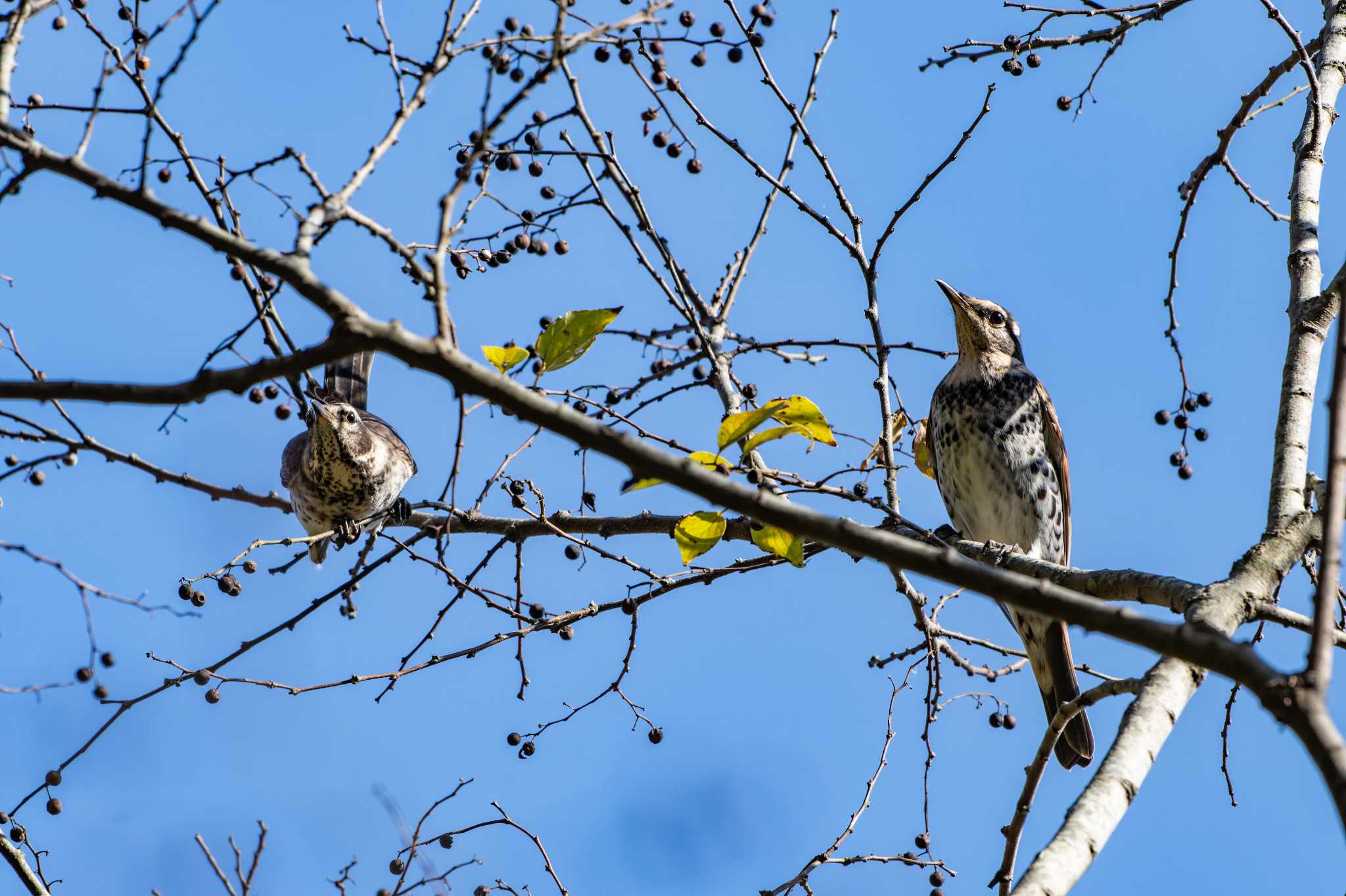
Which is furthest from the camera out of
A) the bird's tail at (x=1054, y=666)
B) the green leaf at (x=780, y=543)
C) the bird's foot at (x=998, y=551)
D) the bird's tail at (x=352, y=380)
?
the bird's tail at (x=352, y=380)

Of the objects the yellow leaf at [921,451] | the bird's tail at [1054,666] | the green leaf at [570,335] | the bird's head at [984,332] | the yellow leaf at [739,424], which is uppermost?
the bird's head at [984,332]

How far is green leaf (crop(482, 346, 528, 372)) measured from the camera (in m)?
2.85

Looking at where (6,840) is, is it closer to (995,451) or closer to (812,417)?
(812,417)

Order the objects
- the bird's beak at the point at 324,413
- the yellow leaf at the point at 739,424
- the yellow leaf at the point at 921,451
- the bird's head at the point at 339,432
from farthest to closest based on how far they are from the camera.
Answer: the bird's head at the point at 339,432, the bird's beak at the point at 324,413, the yellow leaf at the point at 921,451, the yellow leaf at the point at 739,424

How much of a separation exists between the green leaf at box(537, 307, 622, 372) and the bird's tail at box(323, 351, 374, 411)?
4.88 metres

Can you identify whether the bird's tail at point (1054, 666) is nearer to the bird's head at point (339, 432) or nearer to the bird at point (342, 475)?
the bird at point (342, 475)

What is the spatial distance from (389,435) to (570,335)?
4377 millimetres

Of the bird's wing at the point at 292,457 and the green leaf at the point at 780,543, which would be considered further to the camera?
the bird's wing at the point at 292,457

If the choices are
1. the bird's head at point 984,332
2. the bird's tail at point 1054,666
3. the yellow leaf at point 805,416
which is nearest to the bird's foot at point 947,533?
the bird's tail at point 1054,666

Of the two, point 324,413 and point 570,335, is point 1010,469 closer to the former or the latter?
point 324,413

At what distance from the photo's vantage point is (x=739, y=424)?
8.01ft

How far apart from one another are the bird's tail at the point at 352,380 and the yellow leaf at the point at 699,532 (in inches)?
197

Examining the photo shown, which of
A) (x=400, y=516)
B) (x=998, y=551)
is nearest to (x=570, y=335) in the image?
(x=998, y=551)

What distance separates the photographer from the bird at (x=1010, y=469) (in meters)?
5.75
